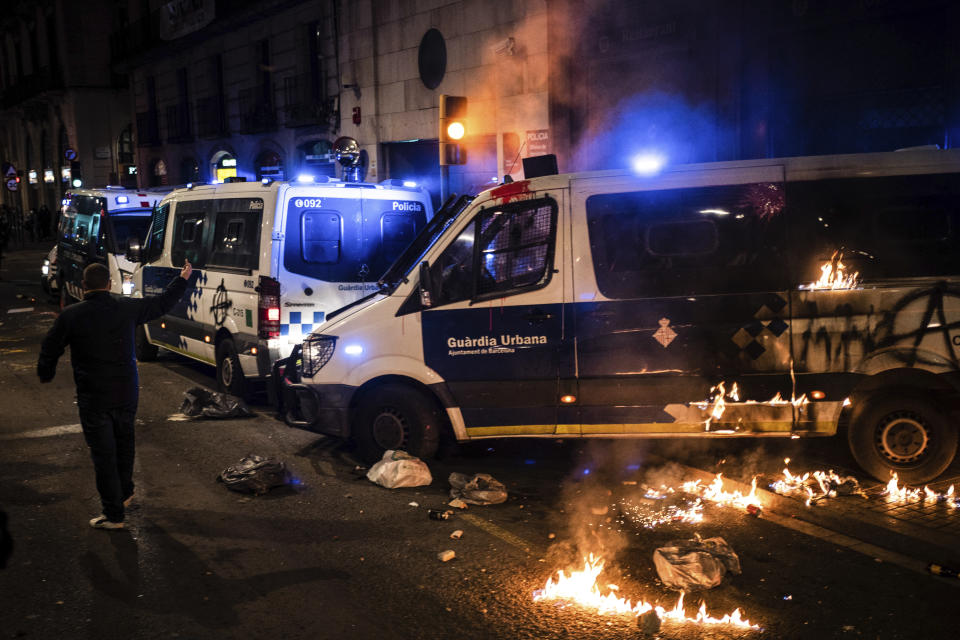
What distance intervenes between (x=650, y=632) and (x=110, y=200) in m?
12.3

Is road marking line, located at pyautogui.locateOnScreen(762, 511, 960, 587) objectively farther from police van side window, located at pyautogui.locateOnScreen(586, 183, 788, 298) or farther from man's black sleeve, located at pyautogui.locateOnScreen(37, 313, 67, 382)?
man's black sleeve, located at pyautogui.locateOnScreen(37, 313, 67, 382)

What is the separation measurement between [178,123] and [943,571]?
→ 2969 cm

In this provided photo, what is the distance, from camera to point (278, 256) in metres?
8.13

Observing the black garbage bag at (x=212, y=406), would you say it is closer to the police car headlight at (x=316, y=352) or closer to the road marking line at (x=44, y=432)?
the road marking line at (x=44, y=432)

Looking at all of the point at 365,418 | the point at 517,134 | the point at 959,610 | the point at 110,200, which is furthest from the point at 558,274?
the point at 110,200

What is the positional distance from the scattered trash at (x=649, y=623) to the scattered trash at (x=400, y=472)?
2462mm

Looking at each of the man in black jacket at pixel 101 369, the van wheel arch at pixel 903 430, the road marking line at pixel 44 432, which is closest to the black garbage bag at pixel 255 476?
the man in black jacket at pixel 101 369

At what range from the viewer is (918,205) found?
18.7ft

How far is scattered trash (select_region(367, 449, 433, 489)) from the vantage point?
6102 millimetres

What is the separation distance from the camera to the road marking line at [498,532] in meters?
5.02

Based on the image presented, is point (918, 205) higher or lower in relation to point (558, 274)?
higher

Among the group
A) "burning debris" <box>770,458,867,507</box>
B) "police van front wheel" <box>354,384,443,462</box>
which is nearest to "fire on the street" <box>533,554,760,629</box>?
"burning debris" <box>770,458,867,507</box>

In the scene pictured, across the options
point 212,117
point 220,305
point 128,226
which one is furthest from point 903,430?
point 212,117

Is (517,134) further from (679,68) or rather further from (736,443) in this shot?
(736,443)
